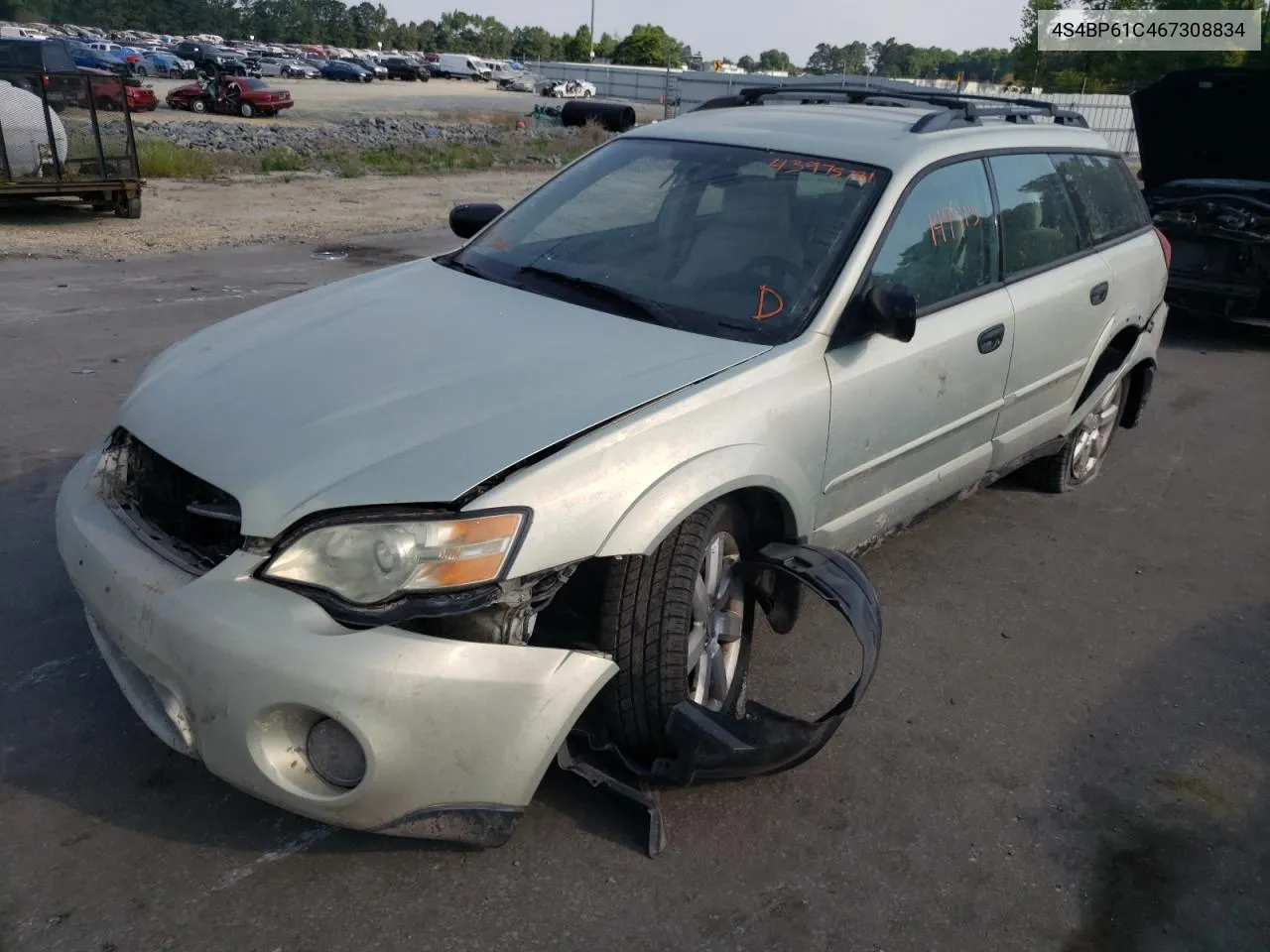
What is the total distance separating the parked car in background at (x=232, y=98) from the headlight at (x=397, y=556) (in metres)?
35.8

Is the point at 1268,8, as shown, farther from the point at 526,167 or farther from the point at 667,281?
the point at 667,281

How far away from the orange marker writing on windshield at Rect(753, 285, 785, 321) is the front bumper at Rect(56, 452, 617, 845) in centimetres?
128

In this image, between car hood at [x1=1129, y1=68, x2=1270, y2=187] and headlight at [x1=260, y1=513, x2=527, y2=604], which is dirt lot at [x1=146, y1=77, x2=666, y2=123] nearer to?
car hood at [x1=1129, y1=68, x2=1270, y2=187]

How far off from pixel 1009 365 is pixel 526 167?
19771 mm

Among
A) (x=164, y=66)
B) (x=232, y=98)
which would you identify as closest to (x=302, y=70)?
(x=164, y=66)

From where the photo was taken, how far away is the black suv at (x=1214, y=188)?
8.12 meters

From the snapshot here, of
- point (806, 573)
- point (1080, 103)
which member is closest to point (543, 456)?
point (806, 573)

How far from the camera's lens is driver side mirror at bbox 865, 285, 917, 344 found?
3.10 meters

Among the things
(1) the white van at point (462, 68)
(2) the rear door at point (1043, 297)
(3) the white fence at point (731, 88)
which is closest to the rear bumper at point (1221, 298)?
(3) the white fence at point (731, 88)

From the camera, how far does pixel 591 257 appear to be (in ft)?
12.0

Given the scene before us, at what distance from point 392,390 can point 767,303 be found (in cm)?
119

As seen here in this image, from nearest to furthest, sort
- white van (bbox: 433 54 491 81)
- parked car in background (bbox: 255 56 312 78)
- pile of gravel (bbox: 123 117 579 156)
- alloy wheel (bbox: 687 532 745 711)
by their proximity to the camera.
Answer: alloy wheel (bbox: 687 532 745 711) → pile of gravel (bbox: 123 117 579 156) → parked car in background (bbox: 255 56 312 78) → white van (bbox: 433 54 491 81)

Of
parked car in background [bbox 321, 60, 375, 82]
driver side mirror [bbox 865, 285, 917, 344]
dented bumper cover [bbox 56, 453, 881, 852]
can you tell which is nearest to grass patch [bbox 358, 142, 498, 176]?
driver side mirror [bbox 865, 285, 917, 344]

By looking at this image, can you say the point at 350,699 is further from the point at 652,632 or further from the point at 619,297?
the point at 619,297
